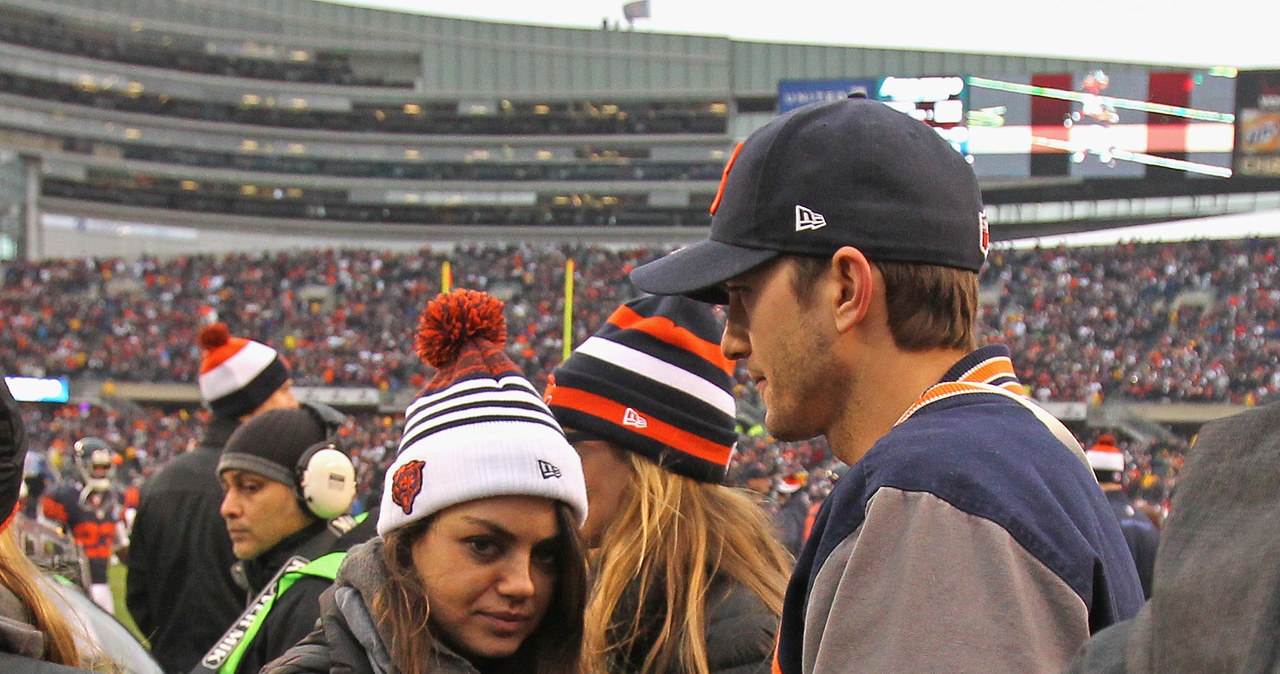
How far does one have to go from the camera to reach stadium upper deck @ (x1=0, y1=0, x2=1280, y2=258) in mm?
47844

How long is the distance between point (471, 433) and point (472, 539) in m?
0.17

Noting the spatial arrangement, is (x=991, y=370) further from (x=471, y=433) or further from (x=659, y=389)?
(x=659, y=389)

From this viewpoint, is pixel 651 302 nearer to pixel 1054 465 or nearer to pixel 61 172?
pixel 1054 465

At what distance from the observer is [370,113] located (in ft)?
171

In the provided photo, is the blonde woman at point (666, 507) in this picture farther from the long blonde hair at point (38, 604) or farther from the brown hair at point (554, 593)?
the long blonde hair at point (38, 604)

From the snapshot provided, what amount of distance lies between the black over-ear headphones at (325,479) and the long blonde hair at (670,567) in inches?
42.5

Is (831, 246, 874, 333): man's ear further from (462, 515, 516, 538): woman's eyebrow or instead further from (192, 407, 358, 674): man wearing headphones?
(192, 407, 358, 674): man wearing headphones

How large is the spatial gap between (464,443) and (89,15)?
5347 cm

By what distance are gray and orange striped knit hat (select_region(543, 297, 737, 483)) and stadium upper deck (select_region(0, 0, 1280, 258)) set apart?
1852 inches

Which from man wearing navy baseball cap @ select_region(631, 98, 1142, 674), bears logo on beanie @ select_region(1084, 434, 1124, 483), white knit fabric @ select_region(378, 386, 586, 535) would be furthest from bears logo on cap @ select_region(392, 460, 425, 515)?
bears logo on beanie @ select_region(1084, 434, 1124, 483)

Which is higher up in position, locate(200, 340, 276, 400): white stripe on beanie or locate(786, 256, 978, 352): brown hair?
locate(786, 256, 978, 352): brown hair

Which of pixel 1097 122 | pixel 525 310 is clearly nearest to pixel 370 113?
pixel 525 310

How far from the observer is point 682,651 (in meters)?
2.17

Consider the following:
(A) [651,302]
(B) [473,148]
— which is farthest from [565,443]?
(B) [473,148]
